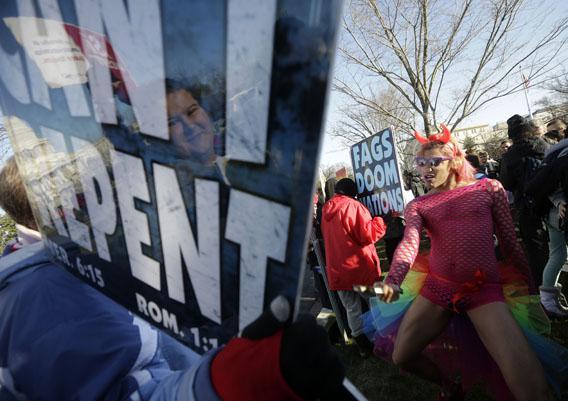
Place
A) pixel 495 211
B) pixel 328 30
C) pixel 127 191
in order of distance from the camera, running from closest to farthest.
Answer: pixel 328 30 < pixel 127 191 < pixel 495 211

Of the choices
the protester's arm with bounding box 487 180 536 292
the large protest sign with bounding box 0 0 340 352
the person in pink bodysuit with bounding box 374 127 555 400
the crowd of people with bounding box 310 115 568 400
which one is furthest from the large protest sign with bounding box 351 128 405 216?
the large protest sign with bounding box 0 0 340 352

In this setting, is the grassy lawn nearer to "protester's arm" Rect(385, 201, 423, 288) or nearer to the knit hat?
"protester's arm" Rect(385, 201, 423, 288)

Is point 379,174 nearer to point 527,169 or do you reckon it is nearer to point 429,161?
point 429,161

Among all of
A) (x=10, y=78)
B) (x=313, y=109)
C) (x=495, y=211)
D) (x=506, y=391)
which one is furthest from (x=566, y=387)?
(x=10, y=78)

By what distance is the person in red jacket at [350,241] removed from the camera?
319 centimetres

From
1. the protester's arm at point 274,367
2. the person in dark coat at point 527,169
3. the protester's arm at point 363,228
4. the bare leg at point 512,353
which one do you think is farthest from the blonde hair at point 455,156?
the protester's arm at point 274,367

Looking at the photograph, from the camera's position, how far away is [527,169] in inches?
140

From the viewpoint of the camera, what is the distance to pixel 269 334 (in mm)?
540

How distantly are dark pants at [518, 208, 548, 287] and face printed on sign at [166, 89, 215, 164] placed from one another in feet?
12.7

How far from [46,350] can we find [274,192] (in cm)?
68

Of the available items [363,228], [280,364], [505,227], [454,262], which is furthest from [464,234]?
[280,364]

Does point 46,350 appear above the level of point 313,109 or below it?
below

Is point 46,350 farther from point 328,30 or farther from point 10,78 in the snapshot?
point 328,30

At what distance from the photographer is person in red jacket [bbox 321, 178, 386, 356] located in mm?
3186
